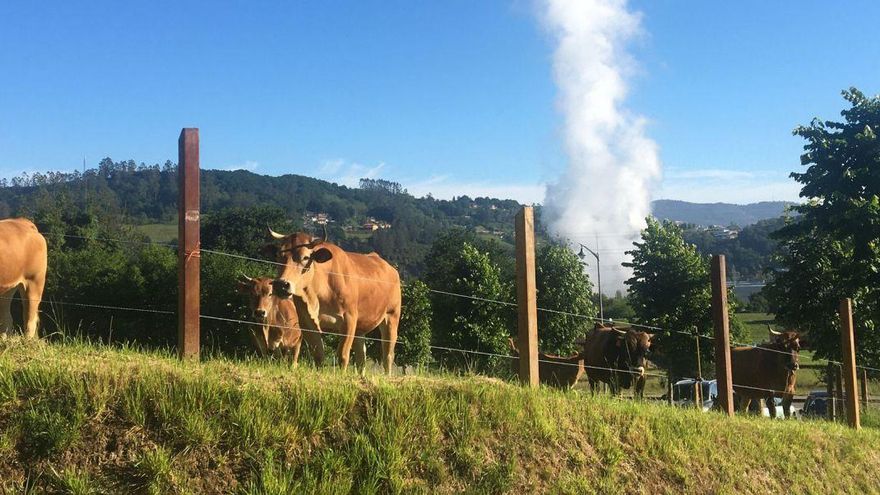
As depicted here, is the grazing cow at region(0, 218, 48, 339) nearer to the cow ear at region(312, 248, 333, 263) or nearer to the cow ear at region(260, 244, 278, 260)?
the cow ear at region(260, 244, 278, 260)

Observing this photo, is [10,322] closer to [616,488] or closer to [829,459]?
[616,488]

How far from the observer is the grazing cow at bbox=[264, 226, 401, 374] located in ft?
31.7

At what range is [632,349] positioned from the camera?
55.0 feet

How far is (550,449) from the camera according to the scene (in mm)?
6301

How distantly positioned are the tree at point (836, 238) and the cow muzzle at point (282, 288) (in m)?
14.7

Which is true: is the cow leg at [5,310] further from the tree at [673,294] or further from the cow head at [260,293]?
the tree at [673,294]

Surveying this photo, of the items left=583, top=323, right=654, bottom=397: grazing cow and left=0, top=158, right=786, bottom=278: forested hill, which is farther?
left=0, top=158, right=786, bottom=278: forested hill

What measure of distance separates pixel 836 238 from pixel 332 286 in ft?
47.7

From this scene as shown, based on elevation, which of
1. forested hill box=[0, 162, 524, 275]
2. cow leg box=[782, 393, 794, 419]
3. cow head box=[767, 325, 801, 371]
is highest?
forested hill box=[0, 162, 524, 275]

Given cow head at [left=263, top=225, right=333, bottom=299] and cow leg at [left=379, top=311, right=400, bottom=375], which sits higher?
cow head at [left=263, top=225, right=333, bottom=299]

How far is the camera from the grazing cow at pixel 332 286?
9648 millimetres

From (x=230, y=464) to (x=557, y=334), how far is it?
29.0 meters

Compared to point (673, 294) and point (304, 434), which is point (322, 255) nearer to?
point (304, 434)

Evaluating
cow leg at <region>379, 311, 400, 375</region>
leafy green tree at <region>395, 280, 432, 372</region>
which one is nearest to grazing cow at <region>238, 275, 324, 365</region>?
cow leg at <region>379, 311, 400, 375</region>
